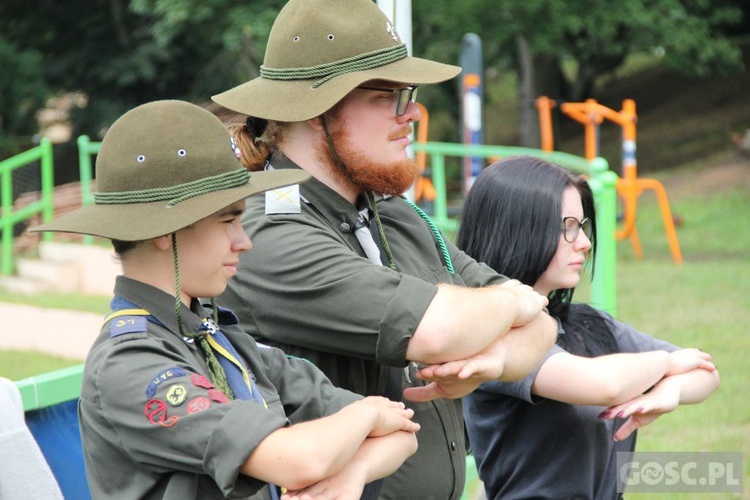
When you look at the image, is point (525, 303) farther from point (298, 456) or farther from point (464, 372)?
point (298, 456)

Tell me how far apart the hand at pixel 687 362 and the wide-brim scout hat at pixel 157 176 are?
136 cm

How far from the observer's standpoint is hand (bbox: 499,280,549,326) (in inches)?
99.7

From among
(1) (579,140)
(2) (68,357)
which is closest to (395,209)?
(2) (68,357)

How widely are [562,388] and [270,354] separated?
812 millimetres

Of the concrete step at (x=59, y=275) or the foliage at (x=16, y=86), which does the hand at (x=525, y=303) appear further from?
the foliage at (x=16, y=86)

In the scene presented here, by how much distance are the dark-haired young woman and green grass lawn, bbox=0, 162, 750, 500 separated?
7.53 ft

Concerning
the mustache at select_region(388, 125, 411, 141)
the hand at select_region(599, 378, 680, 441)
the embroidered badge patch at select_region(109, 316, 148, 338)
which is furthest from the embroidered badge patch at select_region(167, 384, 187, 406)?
the hand at select_region(599, 378, 680, 441)

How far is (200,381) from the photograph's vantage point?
200 centimetres

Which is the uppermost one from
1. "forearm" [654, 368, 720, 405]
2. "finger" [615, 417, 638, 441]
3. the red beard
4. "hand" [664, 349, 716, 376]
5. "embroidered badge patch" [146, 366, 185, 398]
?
the red beard

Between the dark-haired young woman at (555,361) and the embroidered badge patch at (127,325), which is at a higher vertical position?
the embroidered badge patch at (127,325)

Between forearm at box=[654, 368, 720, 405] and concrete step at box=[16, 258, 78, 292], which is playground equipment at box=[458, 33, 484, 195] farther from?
forearm at box=[654, 368, 720, 405]

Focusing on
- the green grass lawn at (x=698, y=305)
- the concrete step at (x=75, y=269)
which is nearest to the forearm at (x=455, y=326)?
the green grass lawn at (x=698, y=305)

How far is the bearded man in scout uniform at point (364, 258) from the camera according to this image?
7.93 feet

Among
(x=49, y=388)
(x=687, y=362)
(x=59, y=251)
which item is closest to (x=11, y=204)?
(x=59, y=251)
